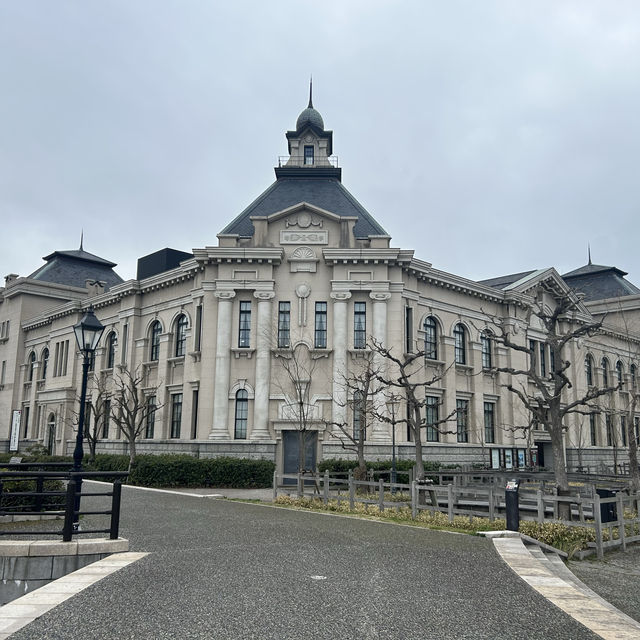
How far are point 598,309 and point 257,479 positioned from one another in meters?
34.8

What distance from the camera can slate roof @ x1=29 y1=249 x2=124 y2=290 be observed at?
50.3 meters

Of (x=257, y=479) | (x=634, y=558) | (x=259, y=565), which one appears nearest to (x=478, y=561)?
(x=259, y=565)

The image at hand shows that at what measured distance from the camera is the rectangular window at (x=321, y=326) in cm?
2991

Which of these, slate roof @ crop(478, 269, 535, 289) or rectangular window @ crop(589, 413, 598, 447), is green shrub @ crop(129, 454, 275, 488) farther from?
rectangular window @ crop(589, 413, 598, 447)

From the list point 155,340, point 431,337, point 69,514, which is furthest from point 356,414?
point 69,514

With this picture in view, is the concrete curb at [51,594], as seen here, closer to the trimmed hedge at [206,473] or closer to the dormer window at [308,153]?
the trimmed hedge at [206,473]

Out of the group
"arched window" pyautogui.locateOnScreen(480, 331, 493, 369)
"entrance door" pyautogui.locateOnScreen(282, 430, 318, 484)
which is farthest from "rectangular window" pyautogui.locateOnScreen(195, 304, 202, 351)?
"arched window" pyautogui.locateOnScreen(480, 331, 493, 369)

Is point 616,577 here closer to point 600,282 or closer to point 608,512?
point 608,512

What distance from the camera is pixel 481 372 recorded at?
111 ft

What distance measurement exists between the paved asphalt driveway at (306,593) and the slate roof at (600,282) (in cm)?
4298

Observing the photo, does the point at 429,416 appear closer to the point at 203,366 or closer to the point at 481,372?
the point at 481,372

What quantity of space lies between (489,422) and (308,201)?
16.3 m

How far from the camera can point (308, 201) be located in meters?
33.8

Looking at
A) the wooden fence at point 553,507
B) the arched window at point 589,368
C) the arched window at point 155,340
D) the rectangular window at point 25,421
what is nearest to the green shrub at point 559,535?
the wooden fence at point 553,507
